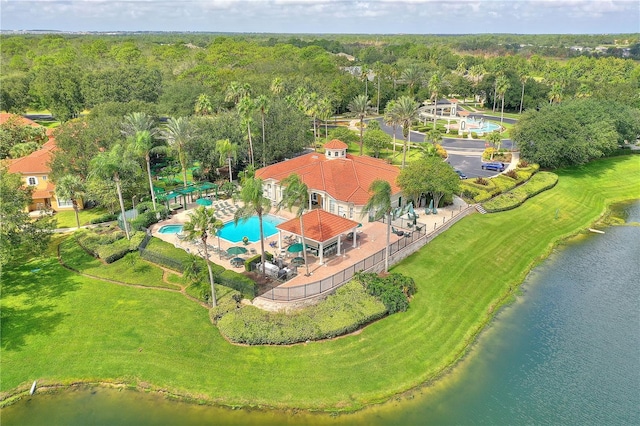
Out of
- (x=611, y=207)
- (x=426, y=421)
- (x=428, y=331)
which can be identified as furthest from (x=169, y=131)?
(x=611, y=207)

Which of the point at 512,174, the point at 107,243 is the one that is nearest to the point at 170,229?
the point at 107,243

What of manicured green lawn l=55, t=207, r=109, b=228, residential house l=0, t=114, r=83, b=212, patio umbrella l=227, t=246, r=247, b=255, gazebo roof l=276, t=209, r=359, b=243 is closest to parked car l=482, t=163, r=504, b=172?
gazebo roof l=276, t=209, r=359, b=243

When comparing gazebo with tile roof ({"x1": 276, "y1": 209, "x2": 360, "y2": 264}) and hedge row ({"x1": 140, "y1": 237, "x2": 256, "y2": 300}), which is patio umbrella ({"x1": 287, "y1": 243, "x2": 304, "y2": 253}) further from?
hedge row ({"x1": 140, "y1": 237, "x2": 256, "y2": 300})

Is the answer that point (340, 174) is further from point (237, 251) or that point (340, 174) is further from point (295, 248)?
point (237, 251)

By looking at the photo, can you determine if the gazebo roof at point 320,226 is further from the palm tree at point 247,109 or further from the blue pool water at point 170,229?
the palm tree at point 247,109

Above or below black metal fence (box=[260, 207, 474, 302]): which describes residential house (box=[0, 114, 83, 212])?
above

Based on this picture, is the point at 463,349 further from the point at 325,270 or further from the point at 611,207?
the point at 611,207
